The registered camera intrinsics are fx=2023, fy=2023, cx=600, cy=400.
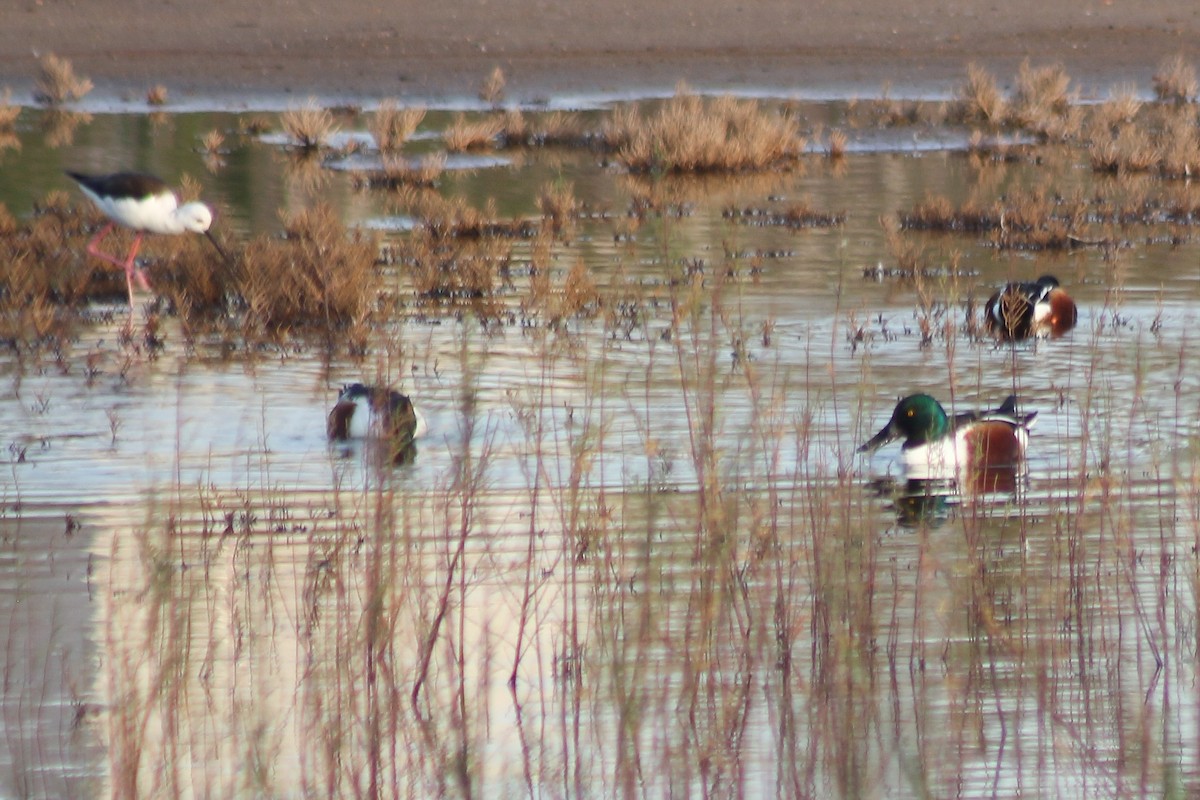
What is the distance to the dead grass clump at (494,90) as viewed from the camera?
30.0m

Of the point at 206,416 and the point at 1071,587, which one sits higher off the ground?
the point at 206,416

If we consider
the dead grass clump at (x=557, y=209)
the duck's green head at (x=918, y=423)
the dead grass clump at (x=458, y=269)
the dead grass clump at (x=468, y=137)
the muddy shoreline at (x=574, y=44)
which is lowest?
the duck's green head at (x=918, y=423)

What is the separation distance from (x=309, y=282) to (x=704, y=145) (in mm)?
10876

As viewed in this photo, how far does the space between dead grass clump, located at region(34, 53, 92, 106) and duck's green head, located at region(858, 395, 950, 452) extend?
76.1 ft

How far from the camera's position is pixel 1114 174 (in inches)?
882

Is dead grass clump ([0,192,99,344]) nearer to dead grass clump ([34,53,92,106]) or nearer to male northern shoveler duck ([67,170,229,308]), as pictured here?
male northern shoveler duck ([67,170,229,308])

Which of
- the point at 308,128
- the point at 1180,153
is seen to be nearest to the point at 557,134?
the point at 308,128

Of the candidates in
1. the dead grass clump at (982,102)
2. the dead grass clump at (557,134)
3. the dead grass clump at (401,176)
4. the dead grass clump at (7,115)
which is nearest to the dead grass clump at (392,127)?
the dead grass clump at (557,134)

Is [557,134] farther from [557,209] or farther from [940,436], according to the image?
[940,436]

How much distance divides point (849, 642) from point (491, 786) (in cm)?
94

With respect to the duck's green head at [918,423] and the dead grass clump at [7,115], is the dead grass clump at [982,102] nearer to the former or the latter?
the dead grass clump at [7,115]

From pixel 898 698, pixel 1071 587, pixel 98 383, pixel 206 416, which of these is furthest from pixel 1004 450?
pixel 98 383

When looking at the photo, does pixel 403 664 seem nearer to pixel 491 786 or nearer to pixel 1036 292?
pixel 491 786

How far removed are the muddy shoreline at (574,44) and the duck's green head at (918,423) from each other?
2261 cm
